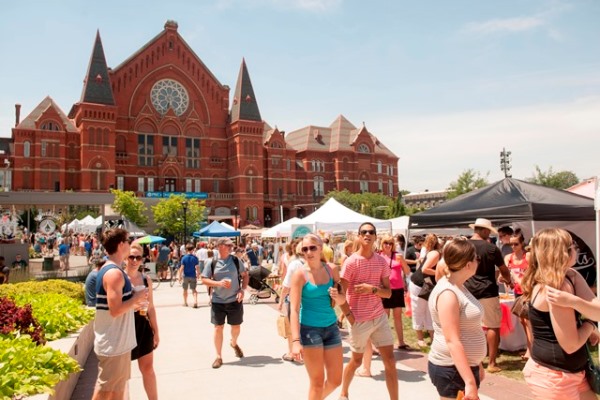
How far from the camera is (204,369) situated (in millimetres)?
7195

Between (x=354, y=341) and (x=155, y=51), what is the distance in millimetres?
56533

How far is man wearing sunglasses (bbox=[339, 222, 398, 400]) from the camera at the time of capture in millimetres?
5293

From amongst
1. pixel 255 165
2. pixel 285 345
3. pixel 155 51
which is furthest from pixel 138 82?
pixel 285 345

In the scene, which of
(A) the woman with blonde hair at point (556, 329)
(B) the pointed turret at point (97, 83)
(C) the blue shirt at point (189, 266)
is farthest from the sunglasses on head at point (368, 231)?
(B) the pointed turret at point (97, 83)

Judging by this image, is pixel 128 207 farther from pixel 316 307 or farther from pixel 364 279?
pixel 316 307

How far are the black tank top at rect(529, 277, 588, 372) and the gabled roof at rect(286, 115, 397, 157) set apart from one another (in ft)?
208

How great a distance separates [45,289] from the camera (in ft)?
30.8

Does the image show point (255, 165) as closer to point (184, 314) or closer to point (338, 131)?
point (338, 131)

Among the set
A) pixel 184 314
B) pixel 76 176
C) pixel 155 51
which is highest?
pixel 155 51

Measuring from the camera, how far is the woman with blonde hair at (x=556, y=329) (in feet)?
10.3

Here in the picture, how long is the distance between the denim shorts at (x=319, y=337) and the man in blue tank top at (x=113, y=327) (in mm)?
1593

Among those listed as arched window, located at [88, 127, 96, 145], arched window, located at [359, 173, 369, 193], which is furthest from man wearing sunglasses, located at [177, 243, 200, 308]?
arched window, located at [359, 173, 369, 193]

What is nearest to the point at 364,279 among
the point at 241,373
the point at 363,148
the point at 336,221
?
the point at 241,373

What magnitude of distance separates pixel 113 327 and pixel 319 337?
1978 mm
